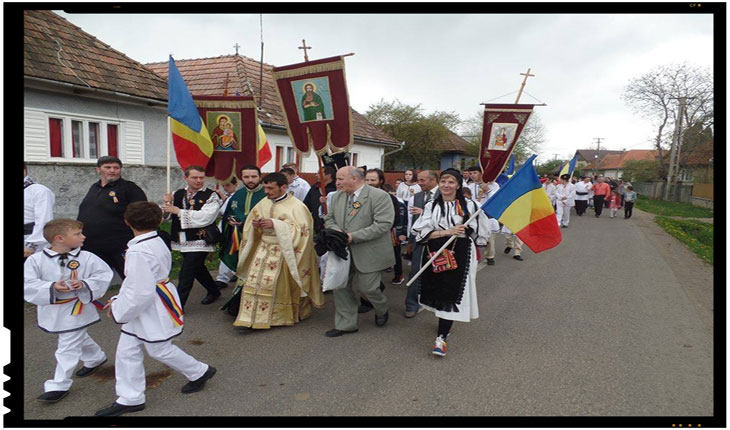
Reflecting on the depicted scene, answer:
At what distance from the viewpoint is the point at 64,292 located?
307 cm

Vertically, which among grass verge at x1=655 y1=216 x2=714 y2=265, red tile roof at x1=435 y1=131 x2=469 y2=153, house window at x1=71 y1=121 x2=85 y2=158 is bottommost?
grass verge at x1=655 y1=216 x2=714 y2=265

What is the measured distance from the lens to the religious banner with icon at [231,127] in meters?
5.75

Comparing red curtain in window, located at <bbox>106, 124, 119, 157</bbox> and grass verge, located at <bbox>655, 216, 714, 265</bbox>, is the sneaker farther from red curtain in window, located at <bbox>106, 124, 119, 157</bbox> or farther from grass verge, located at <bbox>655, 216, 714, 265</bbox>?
red curtain in window, located at <bbox>106, 124, 119, 157</bbox>

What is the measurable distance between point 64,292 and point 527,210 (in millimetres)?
3929

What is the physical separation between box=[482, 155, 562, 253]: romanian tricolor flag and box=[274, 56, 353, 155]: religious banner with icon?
A: 78.5 inches

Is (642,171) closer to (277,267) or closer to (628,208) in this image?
(628,208)

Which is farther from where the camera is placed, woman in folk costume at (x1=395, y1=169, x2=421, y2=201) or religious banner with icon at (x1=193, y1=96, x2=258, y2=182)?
woman in folk costume at (x1=395, y1=169, x2=421, y2=201)

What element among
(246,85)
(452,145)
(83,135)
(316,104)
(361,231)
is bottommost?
(361,231)

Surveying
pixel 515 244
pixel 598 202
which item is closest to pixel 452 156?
pixel 598 202

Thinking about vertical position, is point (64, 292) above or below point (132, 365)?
above

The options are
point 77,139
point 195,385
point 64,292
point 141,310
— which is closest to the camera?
point 141,310

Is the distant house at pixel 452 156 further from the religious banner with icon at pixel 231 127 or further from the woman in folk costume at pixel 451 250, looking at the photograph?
the woman in folk costume at pixel 451 250

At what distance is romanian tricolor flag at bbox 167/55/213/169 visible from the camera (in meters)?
5.05

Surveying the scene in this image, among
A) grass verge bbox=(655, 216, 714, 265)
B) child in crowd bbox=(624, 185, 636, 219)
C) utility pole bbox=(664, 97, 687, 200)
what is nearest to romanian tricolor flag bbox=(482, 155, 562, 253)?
grass verge bbox=(655, 216, 714, 265)
